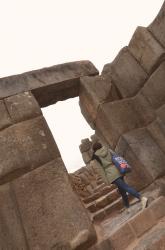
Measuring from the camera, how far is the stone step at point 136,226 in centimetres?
350

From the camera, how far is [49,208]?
387 cm

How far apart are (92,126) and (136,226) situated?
9.38ft

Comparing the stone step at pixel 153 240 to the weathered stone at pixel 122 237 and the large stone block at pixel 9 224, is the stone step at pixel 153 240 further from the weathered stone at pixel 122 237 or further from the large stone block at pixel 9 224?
the large stone block at pixel 9 224

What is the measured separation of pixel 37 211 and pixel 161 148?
276cm

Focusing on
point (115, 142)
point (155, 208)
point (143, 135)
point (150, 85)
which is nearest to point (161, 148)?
point (143, 135)

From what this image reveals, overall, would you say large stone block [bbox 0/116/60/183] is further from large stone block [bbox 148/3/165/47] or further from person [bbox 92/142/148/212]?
large stone block [bbox 148/3/165/47]

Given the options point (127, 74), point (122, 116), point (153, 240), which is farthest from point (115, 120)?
point (153, 240)

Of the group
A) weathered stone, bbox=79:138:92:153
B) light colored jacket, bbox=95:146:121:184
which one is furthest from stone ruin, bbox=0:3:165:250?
weathered stone, bbox=79:138:92:153

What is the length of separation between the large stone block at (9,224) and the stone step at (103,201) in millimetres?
2494

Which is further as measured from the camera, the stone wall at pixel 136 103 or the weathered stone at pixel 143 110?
the weathered stone at pixel 143 110

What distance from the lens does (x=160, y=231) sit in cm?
336

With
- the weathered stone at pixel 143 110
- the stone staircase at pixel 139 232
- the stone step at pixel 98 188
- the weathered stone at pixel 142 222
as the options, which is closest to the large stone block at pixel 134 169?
the weathered stone at pixel 143 110

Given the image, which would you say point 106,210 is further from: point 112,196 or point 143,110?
point 143,110

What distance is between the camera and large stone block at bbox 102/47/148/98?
19.2 feet
